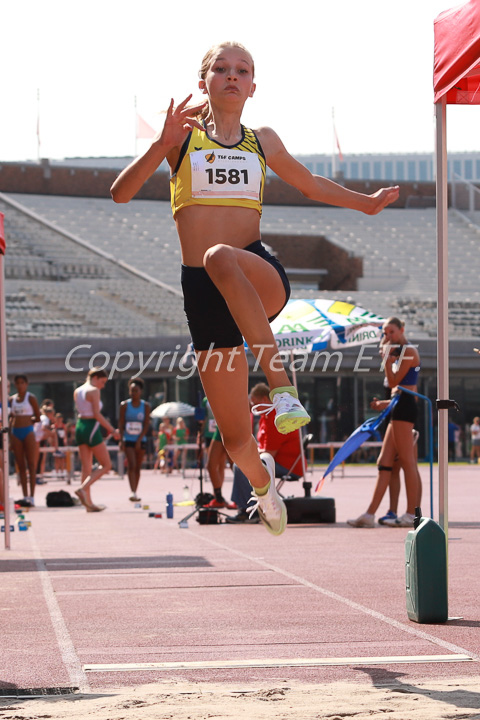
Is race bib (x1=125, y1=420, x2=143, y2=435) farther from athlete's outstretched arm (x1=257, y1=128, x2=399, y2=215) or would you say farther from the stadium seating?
the stadium seating

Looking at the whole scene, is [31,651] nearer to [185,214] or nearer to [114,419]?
[185,214]

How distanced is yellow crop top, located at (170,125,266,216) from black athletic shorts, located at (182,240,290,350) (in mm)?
245

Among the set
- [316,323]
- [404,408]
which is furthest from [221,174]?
[316,323]

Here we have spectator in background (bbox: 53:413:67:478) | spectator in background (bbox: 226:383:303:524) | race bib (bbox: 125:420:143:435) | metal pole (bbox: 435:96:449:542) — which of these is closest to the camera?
metal pole (bbox: 435:96:449:542)

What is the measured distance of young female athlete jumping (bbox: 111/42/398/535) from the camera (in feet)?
16.5

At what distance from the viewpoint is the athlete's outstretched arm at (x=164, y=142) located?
199 inches

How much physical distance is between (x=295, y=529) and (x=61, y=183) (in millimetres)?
41545

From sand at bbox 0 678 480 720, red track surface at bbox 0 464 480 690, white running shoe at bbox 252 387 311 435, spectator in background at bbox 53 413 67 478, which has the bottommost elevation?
spectator in background at bbox 53 413 67 478

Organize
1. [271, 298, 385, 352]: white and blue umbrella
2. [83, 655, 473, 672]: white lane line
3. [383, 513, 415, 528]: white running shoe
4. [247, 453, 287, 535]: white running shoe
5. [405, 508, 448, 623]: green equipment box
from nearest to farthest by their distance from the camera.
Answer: [83, 655, 473, 672]: white lane line
[247, 453, 287, 535]: white running shoe
[405, 508, 448, 623]: green equipment box
[383, 513, 415, 528]: white running shoe
[271, 298, 385, 352]: white and blue umbrella

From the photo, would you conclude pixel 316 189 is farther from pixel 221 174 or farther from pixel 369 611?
pixel 369 611

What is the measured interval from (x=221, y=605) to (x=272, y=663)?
69.1 inches

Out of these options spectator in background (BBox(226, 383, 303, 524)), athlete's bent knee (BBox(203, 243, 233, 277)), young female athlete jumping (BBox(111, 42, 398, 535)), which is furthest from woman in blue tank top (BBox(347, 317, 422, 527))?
athlete's bent knee (BBox(203, 243, 233, 277))

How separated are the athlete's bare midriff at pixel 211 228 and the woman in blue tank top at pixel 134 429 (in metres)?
11.8

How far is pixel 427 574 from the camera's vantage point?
19.8 ft
